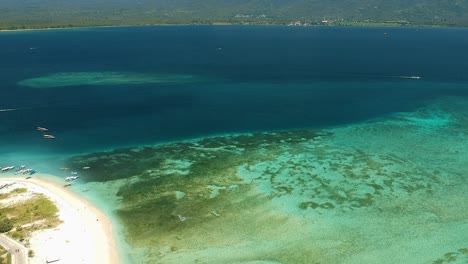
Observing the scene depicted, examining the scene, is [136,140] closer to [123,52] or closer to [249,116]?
[249,116]

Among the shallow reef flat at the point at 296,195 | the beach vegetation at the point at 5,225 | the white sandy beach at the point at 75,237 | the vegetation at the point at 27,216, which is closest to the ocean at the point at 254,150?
the shallow reef flat at the point at 296,195

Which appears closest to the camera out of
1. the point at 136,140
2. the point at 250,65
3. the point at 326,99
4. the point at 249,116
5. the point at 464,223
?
the point at 464,223

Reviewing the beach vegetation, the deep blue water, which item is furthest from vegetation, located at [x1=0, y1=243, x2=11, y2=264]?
the deep blue water

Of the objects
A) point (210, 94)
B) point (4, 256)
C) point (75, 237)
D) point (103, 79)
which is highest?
point (103, 79)

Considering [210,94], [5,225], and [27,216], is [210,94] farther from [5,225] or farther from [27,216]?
[5,225]

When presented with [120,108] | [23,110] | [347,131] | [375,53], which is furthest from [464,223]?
[375,53]

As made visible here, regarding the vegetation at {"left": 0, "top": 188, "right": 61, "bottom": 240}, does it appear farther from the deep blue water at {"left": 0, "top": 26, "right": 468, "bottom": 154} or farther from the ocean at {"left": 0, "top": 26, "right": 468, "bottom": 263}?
the deep blue water at {"left": 0, "top": 26, "right": 468, "bottom": 154}

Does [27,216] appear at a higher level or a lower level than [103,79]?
lower

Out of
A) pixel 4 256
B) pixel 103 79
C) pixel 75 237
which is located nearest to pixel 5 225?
pixel 4 256
